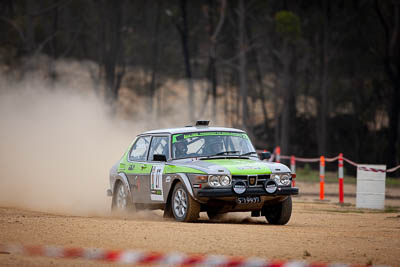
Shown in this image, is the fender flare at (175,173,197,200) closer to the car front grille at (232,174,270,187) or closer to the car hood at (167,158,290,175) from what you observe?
the car hood at (167,158,290,175)

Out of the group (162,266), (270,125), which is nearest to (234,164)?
→ (162,266)

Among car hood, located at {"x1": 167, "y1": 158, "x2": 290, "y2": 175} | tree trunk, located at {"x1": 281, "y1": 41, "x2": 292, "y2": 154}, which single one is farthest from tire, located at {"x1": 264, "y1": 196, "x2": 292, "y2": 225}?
tree trunk, located at {"x1": 281, "y1": 41, "x2": 292, "y2": 154}

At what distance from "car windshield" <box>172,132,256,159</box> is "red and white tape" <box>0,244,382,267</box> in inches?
188

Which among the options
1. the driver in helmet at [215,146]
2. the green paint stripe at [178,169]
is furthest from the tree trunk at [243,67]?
the green paint stripe at [178,169]

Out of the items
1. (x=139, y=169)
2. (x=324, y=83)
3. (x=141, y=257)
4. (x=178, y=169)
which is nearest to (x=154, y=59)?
(x=324, y=83)

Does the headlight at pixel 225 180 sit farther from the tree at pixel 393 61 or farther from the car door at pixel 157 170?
the tree at pixel 393 61

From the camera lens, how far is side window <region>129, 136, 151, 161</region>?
14844 mm

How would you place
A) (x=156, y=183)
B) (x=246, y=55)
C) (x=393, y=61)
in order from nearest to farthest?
(x=156, y=183)
(x=393, y=61)
(x=246, y=55)

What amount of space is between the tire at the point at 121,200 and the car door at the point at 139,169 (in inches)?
8.9

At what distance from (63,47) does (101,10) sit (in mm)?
4175

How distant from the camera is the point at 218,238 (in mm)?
10602

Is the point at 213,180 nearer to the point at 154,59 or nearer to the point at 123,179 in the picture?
the point at 123,179

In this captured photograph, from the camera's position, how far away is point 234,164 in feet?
42.4

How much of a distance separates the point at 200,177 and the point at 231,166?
0.56m
